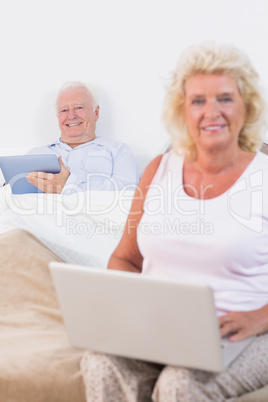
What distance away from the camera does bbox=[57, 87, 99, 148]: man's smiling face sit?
9.59ft

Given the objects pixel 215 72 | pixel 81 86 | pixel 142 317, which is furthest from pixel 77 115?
pixel 142 317

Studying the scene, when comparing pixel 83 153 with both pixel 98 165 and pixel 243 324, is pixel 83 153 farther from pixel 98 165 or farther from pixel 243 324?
pixel 243 324

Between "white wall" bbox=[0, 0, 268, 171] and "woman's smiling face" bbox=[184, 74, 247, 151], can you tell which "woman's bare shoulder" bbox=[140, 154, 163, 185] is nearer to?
"woman's smiling face" bbox=[184, 74, 247, 151]

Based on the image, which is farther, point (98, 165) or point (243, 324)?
point (98, 165)

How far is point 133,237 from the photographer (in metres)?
1.59

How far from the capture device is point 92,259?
2.18 meters

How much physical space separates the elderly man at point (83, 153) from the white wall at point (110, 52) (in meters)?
0.10

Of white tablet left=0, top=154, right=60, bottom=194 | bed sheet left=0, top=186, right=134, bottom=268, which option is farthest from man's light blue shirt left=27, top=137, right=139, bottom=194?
bed sheet left=0, top=186, right=134, bottom=268

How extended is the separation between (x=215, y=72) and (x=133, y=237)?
18.3 inches

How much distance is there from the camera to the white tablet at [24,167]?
2648 millimetres

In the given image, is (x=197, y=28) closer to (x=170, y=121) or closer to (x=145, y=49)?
(x=145, y=49)

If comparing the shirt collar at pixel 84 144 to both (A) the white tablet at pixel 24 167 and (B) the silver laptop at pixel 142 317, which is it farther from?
(B) the silver laptop at pixel 142 317

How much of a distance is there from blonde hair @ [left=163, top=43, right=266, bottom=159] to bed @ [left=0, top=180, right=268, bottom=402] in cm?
60

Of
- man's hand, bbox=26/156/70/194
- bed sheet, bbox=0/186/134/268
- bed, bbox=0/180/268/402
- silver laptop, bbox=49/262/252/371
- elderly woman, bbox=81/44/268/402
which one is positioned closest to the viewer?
silver laptop, bbox=49/262/252/371
